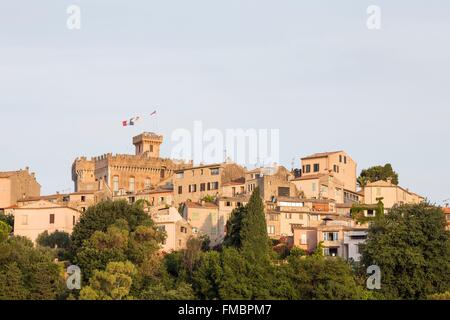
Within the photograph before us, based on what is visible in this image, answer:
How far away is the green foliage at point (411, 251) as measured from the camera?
106m

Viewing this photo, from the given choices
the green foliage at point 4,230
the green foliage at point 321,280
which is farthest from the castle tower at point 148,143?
the green foliage at point 321,280

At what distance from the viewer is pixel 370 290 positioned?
10569cm

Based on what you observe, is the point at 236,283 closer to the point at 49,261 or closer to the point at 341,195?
the point at 49,261

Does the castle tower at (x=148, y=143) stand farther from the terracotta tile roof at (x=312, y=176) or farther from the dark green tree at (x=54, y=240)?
the dark green tree at (x=54, y=240)

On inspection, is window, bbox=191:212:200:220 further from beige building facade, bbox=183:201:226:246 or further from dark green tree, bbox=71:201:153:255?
dark green tree, bbox=71:201:153:255

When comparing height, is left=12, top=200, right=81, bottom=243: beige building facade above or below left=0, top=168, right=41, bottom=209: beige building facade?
below

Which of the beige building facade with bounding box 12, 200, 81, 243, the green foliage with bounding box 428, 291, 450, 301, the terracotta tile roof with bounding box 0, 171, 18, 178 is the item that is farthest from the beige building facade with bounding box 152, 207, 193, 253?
the green foliage with bounding box 428, 291, 450, 301

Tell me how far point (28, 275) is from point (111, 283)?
6249 millimetres

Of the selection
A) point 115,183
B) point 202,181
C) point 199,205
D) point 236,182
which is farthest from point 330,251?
point 115,183

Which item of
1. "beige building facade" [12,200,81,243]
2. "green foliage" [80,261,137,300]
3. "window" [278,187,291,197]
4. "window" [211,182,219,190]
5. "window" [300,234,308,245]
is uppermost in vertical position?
"window" [211,182,219,190]

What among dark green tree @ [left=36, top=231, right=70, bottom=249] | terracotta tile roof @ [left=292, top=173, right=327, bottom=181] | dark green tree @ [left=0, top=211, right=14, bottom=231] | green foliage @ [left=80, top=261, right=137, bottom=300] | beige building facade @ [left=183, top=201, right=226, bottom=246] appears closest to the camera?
green foliage @ [left=80, top=261, right=137, bottom=300]

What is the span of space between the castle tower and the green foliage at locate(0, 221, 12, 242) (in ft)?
117

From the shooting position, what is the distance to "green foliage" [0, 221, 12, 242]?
384ft
